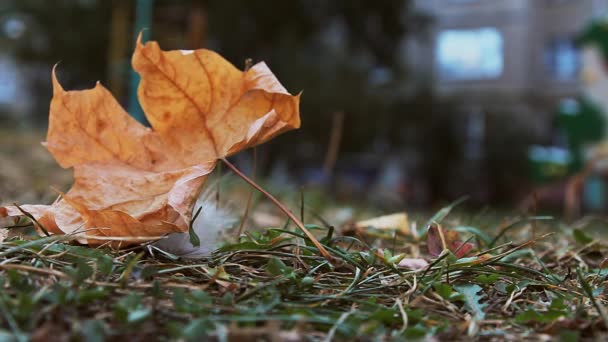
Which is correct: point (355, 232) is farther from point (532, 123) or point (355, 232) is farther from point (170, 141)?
point (532, 123)

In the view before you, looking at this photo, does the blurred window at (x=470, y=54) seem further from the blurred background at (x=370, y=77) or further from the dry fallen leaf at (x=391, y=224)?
the dry fallen leaf at (x=391, y=224)

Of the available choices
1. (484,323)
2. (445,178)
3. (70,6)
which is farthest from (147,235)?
(445,178)

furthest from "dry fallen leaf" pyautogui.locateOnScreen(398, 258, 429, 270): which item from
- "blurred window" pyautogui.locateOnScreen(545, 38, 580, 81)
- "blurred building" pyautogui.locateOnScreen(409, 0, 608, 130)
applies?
"blurred window" pyautogui.locateOnScreen(545, 38, 580, 81)

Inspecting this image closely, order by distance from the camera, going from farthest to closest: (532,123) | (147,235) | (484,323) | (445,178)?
1. (532,123)
2. (445,178)
3. (147,235)
4. (484,323)

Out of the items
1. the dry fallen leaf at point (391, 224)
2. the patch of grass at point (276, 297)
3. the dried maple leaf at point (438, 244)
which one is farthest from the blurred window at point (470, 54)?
the patch of grass at point (276, 297)

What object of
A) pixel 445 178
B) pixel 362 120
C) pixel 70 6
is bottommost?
pixel 445 178

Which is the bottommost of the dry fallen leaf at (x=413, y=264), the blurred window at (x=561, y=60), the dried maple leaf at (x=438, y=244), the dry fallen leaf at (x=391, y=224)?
the blurred window at (x=561, y=60)

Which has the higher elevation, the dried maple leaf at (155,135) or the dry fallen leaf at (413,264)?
the dried maple leaf at (155,135)
